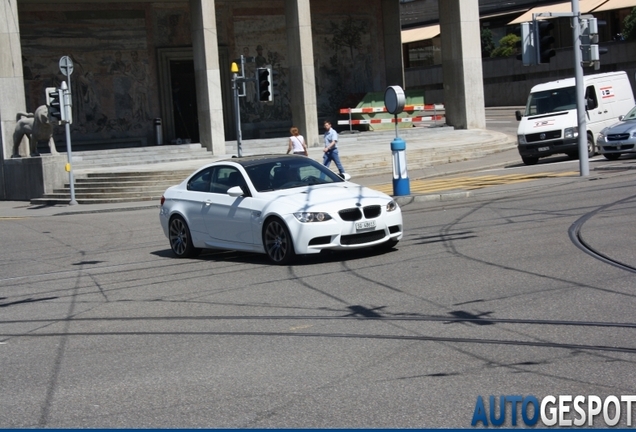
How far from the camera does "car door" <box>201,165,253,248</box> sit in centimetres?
1330

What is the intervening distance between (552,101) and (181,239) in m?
15.9

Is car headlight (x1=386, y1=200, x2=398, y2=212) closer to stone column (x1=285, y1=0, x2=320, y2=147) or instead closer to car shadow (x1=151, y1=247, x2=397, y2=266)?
car shadow (x1=151, y1=247, x2=397, y2=266)

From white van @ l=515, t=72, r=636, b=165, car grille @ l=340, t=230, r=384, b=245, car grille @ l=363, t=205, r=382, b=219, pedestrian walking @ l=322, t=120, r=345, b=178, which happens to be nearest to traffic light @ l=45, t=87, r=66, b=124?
pedestrian walking @ l=322, t=120, r=345, b=178

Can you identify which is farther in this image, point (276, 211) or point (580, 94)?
point (580, 94)

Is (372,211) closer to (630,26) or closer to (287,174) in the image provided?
(287,174)

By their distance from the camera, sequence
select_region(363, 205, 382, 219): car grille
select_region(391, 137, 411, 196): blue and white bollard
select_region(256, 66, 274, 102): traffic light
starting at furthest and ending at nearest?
select_region(256, 66, 274, 102): traffic light → select_region(391, 137, 411, 196): blue and white bollard → select_region(363, 205, 382, 219): car grille

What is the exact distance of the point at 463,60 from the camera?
3881cm

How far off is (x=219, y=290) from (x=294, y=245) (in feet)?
5.41

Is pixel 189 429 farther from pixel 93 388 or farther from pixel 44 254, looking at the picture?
pixel 44 254

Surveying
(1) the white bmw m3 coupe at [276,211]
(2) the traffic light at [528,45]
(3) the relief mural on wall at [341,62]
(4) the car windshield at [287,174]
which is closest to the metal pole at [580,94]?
(2) the traffic light at [528,45]

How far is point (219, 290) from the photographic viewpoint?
11086mm

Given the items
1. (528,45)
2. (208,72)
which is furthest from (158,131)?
(528,45)

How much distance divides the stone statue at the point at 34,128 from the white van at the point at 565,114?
13976mm

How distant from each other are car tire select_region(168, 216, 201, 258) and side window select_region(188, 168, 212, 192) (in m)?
0.51
